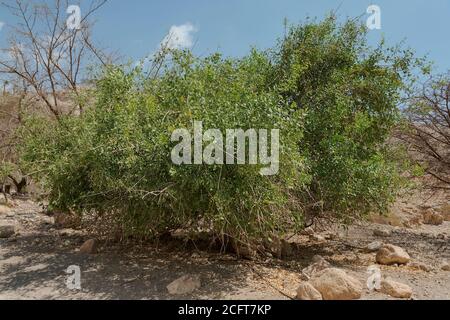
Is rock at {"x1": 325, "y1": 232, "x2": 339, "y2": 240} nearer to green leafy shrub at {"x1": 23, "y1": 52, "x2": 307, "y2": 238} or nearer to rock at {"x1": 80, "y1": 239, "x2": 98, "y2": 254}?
green leafy shrub at {"x1": 23, "y1": 52, "x2": 307, "y2": 238}

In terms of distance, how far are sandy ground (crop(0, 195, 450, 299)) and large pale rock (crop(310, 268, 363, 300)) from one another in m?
0.29

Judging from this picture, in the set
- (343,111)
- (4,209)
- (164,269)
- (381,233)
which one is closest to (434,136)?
(381,233)

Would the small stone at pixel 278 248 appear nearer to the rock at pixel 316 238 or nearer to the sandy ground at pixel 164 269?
the sandy ground at pixel 164 269

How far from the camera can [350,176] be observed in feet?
20.1

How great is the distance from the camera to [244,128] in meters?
4.64

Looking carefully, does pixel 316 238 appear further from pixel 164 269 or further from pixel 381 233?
pixel 164 269

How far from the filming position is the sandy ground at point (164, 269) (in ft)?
16.3

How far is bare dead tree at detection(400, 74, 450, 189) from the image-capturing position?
9586 mm

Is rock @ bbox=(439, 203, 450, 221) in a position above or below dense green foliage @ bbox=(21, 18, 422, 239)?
below

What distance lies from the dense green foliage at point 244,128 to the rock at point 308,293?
0.85 m

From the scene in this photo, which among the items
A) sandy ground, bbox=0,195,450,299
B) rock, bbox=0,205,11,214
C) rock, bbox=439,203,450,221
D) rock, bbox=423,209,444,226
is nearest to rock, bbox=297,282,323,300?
sandy ground, bbox=0,195,450,299

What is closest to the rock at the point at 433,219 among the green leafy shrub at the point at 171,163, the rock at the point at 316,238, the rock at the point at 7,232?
the rock at the point at 316,238

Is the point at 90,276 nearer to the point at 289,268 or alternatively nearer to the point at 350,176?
the point at 289,268
